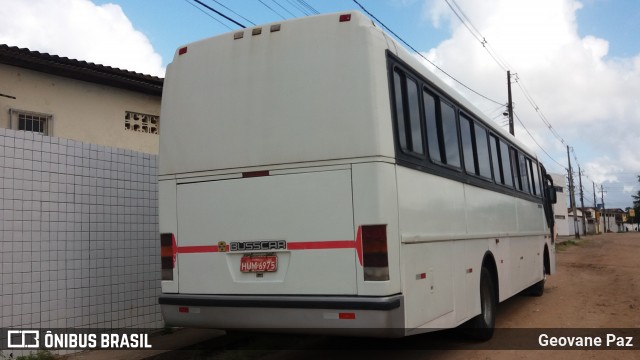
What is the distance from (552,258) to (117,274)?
10.0m

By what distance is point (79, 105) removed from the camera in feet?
32.2

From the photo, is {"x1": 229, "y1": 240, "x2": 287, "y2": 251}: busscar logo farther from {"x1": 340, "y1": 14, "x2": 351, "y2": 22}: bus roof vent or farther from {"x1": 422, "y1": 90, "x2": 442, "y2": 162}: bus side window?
{"x1": 340, "y1": 14, "x2": 351, "y2": 22}: bus roof vent

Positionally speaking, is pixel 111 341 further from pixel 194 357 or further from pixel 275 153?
pixel 275 153

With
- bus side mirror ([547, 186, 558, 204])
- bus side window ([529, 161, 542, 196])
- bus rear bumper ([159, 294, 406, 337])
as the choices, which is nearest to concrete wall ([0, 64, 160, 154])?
bus rear bumper ([159, 294, 406, 337])

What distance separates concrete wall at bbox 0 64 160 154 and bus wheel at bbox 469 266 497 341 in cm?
719

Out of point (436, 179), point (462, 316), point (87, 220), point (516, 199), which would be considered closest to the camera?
point (436, 179)

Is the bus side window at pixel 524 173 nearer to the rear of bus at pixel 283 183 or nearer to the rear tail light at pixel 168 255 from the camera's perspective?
the rear of bus at pixel 283 183

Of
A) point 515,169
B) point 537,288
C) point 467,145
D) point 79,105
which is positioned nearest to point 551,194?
point 537,288

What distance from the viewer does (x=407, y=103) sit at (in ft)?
16.8

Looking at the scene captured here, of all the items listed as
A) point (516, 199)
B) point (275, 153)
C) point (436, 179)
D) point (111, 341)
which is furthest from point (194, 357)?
point (516, 199)

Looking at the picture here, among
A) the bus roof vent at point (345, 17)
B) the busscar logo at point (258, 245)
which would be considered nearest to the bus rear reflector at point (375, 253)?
the busscar logo at point (258, 245)

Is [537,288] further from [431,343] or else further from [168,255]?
[168,255]

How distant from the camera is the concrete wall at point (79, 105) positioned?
29.5ft

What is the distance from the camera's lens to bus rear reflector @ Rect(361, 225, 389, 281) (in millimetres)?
4402
